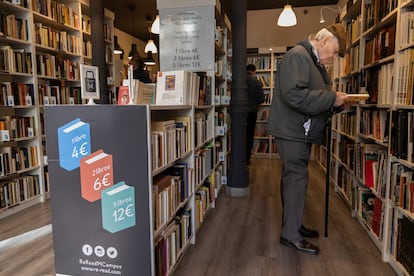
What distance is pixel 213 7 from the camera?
2938 millimetres

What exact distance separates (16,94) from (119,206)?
251 cm

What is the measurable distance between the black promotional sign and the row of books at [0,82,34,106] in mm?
2005

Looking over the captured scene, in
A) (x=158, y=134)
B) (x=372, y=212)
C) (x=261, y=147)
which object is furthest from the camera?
(x=261, y=147)

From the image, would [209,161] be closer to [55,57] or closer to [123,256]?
[123,256]

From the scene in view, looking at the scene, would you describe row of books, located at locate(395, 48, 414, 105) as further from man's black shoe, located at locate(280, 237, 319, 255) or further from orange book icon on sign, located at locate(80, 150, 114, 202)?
orange book icon on sign, located at locate(80, 150, 114, 202)

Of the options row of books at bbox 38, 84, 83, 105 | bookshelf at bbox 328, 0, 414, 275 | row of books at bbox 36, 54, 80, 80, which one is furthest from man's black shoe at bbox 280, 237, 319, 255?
row of books at bbox 36, 54, 80, 80

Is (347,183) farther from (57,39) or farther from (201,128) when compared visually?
(57,39)

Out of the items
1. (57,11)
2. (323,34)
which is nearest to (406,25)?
(323,34)

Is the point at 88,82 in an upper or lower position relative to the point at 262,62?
lower

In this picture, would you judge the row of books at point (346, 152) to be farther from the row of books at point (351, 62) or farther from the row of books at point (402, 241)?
the row of books at point (402, 241)

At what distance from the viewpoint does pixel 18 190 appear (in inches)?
125

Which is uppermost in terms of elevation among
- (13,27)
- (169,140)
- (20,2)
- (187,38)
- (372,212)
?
(20,2)

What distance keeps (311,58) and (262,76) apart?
4089 mm

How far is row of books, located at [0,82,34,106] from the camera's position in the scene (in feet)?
Result: 9.98
